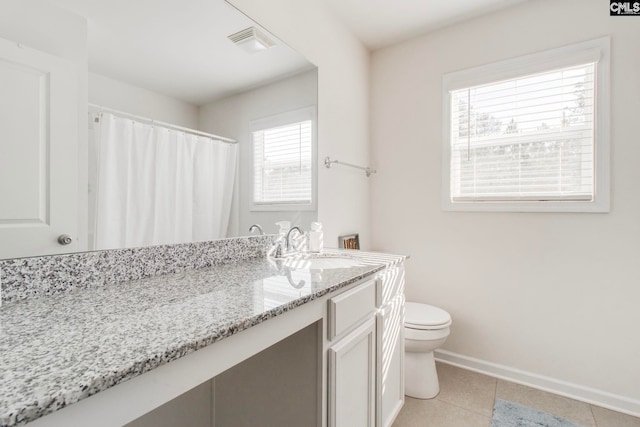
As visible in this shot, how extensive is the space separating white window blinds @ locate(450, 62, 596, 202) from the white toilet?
3.01 feet

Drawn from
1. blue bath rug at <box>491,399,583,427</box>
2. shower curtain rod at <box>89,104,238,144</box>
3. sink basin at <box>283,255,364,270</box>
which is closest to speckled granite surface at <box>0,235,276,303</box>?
sink basin at <box>283,255,364,270</box>

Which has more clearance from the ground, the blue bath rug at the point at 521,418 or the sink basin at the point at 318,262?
the sink basin at the point at 318,262

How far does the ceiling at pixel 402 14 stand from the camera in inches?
79.0

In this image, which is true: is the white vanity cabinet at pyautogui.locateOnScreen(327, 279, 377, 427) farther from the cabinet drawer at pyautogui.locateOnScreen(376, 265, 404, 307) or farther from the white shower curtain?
the white shower curtain

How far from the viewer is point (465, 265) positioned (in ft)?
7.21

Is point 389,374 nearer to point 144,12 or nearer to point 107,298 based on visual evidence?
point 107,298

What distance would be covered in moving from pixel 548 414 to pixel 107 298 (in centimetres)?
222

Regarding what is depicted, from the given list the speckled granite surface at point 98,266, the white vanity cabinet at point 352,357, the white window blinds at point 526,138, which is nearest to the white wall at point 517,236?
the white window blinds at point 526,138

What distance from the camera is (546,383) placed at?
1921 mm

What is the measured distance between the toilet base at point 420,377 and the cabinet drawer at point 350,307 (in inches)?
32.0

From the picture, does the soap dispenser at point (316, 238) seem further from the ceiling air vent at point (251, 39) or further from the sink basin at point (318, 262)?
the ceiling air vent at point (251, 39)

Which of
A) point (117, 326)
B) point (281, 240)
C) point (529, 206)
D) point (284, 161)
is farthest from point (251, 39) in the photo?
point (529, 206)

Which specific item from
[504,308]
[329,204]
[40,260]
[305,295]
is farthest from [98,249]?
[504,308]

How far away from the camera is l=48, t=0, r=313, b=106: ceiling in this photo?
961mm
